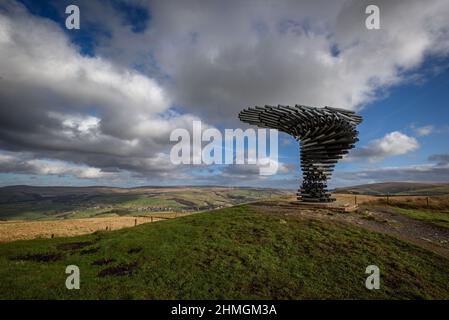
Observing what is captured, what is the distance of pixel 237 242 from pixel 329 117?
48.4 ft

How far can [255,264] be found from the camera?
41.9 ft

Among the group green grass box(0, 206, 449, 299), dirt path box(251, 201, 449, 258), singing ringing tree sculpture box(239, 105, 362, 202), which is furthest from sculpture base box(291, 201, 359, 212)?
green grass box(0, 206, 449, 299)

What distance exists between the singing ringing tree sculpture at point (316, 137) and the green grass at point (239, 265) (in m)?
8.94

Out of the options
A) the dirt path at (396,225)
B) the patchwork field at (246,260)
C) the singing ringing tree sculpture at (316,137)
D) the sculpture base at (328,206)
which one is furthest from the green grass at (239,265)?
the singing ringing tree sculpture at (316,137)

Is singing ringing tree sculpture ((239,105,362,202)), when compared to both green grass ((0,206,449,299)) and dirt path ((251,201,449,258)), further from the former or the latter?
green grass ((0,206,449,299))

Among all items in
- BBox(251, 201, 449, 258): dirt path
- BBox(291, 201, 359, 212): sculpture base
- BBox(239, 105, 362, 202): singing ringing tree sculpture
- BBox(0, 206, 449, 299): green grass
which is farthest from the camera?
BBox(239, 105, 362, 202): singing ringing tree sculpture

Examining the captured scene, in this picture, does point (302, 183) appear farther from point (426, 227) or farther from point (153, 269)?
point (153, 269)

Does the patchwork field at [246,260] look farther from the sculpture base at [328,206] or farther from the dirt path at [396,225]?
the sculpture base at [328,206]

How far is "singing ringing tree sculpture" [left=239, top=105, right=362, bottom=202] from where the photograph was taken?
24.7 metres

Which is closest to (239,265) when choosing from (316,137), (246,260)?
(246,260)

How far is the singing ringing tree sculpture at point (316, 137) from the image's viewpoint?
24.7 meters

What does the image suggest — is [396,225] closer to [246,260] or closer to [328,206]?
[328,206]

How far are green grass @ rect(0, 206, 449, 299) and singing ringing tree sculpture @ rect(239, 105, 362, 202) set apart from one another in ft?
29.3
